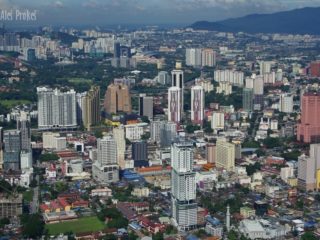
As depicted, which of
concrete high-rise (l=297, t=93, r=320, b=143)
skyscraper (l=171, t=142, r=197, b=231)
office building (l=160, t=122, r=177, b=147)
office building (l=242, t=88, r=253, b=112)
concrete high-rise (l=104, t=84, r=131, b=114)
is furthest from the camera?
office building (l=242, t=88, r=253, b=112)

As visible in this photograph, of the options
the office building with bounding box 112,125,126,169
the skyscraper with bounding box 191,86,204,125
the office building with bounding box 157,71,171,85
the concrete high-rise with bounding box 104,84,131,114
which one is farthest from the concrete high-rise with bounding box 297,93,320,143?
the office building with bounding box 157,71,171,85

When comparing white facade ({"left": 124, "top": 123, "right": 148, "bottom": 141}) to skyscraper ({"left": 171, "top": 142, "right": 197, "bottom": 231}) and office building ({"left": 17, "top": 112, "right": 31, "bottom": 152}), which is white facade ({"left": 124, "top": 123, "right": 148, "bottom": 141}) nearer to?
office building ({"left": 17, "top": 112, "right": 31, "bottom": 152})

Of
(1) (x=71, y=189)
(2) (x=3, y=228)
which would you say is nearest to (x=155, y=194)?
(1) (x=71, y=189)

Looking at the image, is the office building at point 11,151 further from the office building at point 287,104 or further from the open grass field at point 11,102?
the office building at point 287,104

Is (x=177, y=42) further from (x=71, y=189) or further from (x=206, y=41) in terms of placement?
(x=71, y=189)

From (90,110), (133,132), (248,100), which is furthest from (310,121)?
(90,110)

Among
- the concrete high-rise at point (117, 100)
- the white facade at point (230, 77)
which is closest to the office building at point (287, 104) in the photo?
the concrete high-rise at point (117, 100)

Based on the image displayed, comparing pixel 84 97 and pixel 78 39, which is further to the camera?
pixel 78 39
